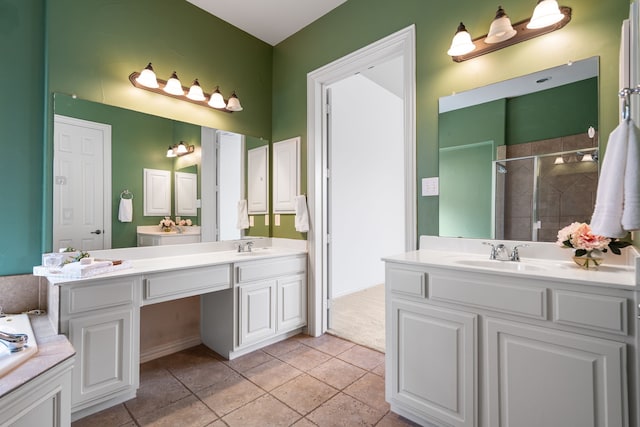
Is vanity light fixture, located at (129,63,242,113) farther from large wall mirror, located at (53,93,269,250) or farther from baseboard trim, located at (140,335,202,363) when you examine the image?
baseboard trim, located at (140,335,202,363)

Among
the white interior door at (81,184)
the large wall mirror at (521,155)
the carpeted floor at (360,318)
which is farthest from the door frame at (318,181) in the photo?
the white interior door at (81,184)

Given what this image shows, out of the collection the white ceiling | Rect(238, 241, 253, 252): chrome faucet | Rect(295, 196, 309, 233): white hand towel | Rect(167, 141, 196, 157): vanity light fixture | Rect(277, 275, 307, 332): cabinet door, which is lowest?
Rect(277, 275, 307, 332): cabinet door

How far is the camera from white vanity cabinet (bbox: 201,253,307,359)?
7.75 ft

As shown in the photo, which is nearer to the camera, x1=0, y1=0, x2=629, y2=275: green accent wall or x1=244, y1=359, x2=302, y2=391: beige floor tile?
x1=0, y1=0, x2=629, y2=275: green accent wall

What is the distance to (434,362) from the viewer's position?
5.06 ft

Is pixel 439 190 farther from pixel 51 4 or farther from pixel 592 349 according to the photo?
pixel 51 4

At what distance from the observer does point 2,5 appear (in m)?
1.81

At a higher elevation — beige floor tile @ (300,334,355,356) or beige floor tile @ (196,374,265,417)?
beige floor tile @ (196,374,265,417)

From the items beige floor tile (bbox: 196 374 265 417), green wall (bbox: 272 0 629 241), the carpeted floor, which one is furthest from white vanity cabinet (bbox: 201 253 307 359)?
green wall (bbox: 272 0 629 241)

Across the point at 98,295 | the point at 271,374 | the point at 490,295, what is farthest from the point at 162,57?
the point at 490,295

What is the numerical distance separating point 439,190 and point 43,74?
2.75 m

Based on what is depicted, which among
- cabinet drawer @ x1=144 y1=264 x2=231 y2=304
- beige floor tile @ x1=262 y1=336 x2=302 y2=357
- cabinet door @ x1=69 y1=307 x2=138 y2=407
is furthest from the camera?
beige floor tile @ x1=262 y1=336 x2=302 y2=357

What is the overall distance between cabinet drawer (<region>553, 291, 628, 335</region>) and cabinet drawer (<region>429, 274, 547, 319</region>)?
54 millimetres

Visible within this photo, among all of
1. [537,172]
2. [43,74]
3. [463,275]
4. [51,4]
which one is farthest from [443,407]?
[51,4]
